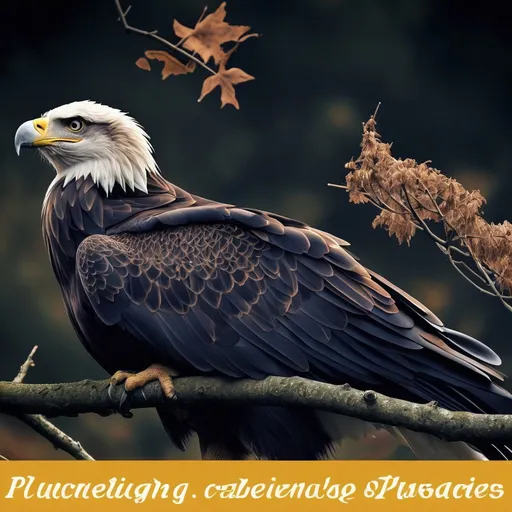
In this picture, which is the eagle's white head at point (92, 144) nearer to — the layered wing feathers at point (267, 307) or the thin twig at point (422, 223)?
the layered wing feathers at point (267, 307)

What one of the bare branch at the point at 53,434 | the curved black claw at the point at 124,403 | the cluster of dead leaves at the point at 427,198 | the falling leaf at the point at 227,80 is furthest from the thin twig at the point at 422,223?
the bare branch at the point at 53,434

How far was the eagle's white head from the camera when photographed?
3.84 metres

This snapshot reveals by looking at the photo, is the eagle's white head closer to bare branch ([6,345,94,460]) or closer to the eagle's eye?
the eagle's eye

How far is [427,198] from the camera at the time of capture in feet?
11.2

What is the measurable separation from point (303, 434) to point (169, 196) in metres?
1.06

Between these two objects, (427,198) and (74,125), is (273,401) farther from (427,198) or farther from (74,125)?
(74,125)

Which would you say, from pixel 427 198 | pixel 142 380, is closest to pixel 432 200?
pixel 427 198

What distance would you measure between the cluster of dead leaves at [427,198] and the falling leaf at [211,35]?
58 cm

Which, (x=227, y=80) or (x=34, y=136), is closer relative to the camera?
(x=227, y=80)

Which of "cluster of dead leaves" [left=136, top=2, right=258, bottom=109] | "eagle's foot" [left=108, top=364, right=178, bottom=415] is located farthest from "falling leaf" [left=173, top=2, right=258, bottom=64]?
"eagle's foot" [left=108, top=364, right=178, bottom=415]

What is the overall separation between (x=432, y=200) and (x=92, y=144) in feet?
4.60

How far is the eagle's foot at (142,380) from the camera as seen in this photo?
3270mm

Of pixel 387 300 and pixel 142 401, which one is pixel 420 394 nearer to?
pixel 387 300

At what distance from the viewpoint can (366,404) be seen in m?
2.69
